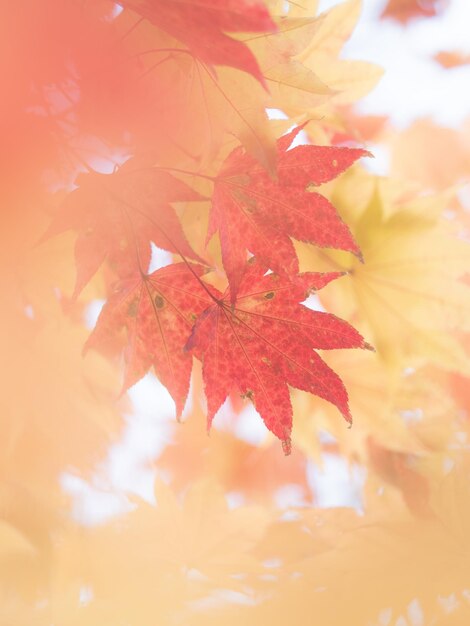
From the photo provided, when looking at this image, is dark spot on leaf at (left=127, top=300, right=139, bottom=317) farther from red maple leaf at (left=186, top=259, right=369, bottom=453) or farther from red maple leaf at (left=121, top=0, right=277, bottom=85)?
red maple leaf at (left=121, top=0, right=277, bottom=85)

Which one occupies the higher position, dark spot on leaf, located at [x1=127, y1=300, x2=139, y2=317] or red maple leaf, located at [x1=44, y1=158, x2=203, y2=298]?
red maple leaf, located at [x1=44, y1=158, x2=203, y2=298]

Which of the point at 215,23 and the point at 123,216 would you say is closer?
the point at 215,23

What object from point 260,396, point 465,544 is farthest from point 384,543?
point 260,396

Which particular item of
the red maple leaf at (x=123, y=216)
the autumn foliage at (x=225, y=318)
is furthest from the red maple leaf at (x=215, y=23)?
the red maple leaf at (x=123, y=216)

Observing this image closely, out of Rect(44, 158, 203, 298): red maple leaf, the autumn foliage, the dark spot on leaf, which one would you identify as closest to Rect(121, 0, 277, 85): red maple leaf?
the autumn foliage

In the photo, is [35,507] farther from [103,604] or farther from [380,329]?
[380,329]

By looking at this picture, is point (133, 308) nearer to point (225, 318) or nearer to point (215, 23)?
point (225, 318)

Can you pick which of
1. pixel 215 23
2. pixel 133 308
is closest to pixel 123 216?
pixel 133 308
